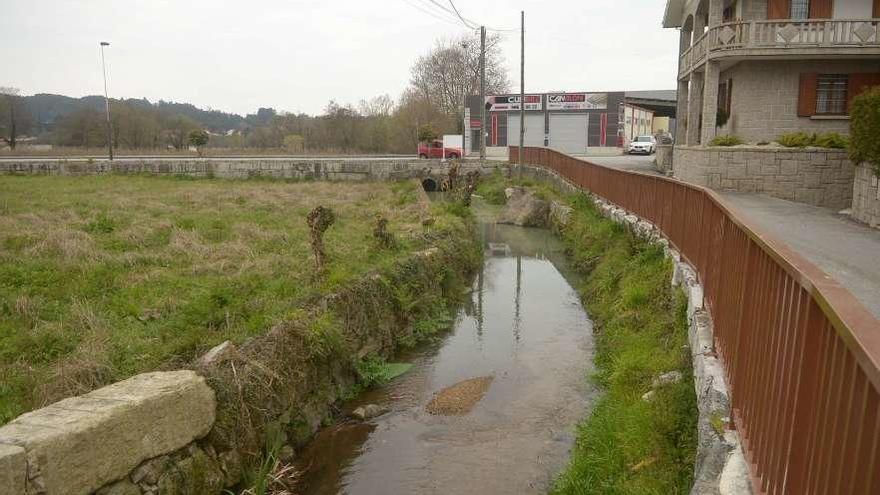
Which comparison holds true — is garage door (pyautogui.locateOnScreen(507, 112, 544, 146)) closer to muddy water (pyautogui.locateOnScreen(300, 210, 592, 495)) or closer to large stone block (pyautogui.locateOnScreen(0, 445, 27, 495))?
muddy water (pyautogui.locateOnScreen(300, 210, 592, 495))

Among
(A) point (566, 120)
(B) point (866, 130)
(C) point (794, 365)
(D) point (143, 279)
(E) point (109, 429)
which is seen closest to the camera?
(C) point (794, 365)

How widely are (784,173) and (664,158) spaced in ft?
33.6

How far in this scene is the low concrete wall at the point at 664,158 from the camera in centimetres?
2593

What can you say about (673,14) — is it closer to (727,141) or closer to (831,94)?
(831,94)

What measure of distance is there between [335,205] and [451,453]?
47.5 ft

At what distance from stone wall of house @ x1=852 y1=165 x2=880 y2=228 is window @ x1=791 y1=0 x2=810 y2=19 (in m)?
9.61

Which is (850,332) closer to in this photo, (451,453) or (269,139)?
(451,453)

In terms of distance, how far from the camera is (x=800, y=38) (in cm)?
1922

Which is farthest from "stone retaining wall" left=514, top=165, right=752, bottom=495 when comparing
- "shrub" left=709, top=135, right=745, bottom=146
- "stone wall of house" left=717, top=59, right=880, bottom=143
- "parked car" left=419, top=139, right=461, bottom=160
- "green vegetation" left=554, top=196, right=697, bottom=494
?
"parked car" left=419, top=139, right=461, bottom=160

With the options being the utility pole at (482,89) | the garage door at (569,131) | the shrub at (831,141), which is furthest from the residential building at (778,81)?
the garage door at (569,131)

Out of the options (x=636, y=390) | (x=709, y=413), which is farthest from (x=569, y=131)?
(x=709, y=413)

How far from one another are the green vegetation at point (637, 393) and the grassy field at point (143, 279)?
389 cm

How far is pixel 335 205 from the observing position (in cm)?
2075

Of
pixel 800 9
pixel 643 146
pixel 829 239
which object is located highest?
pixel 800 9
